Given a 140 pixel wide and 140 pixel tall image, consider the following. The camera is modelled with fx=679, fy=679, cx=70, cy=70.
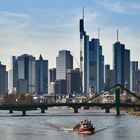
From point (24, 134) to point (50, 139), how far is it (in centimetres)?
1494

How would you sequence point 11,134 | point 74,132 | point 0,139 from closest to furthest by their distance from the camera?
point 0,139 < point 11,134 < point 74,132

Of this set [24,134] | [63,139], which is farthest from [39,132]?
[63,139]

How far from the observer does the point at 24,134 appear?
134 meters

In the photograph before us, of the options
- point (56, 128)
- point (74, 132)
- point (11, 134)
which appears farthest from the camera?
point (56, 128)

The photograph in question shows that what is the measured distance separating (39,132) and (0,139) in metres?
21.7

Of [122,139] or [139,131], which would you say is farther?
[139,131]

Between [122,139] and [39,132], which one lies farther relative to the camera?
[39,132]

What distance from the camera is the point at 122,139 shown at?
404 feet

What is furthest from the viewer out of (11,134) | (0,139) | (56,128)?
(56,128)

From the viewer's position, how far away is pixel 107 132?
14050cm

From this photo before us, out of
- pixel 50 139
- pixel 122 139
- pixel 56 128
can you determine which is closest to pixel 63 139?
pixel 50 139

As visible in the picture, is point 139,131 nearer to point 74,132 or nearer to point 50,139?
point 74,132

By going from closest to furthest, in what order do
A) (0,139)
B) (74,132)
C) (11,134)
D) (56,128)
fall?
(0,139)
(11,134)
(74,132)
(56,128)

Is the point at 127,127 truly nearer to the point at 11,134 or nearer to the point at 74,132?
the point at 74,132
